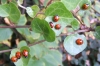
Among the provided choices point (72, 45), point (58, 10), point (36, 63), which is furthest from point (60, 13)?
point (36, 63)

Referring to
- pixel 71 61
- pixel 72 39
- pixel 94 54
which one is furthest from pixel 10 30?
pixel 94 54

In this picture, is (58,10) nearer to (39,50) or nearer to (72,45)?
(72,45)

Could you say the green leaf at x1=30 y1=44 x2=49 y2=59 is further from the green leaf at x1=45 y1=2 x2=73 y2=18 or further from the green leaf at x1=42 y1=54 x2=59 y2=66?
the green leaf at x1=45 y1=2 x2=73 y2=18

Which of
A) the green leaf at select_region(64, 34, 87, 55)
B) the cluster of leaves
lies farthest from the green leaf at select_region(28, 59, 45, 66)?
the green leaf at select_region(64, 34, 87, 55)

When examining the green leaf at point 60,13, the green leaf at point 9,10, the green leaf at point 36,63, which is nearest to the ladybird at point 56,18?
the green leaf at point 60,13

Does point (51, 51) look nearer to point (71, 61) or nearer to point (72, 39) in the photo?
point (72, 39)

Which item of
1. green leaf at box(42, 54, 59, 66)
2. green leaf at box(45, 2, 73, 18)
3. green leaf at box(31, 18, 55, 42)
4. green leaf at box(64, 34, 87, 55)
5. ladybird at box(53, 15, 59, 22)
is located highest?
green leaf at box(45, 2, 73, 18)

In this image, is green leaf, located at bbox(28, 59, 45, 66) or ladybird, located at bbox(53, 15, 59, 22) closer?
ladybird, located at bbox(53, 15, 59, 22)
